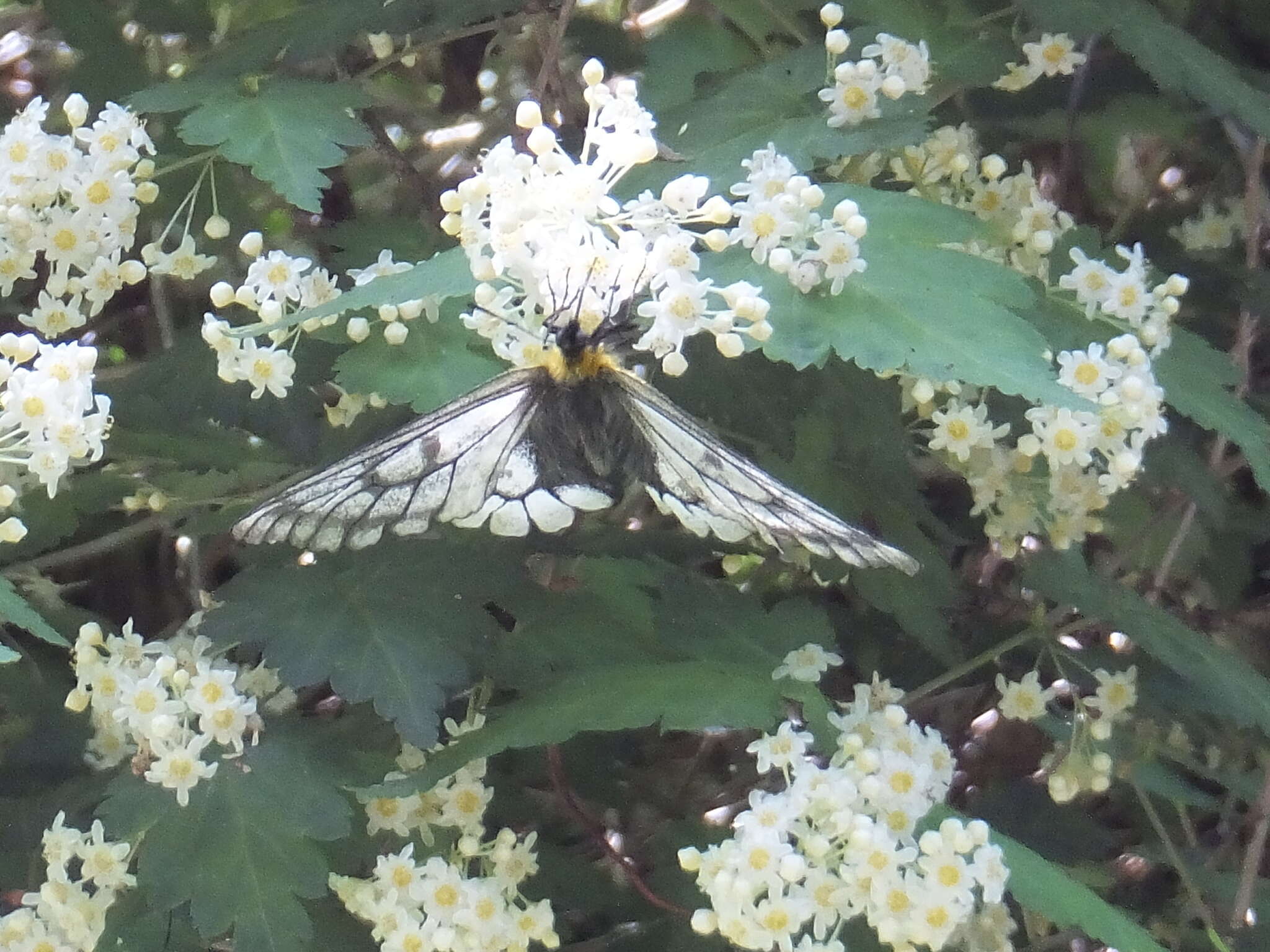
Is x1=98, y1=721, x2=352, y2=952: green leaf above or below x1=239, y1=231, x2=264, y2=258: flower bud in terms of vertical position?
below

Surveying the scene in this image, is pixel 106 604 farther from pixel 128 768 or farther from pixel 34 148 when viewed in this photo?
pixel 34 148

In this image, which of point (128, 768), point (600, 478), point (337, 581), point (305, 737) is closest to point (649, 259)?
point (600, 478)

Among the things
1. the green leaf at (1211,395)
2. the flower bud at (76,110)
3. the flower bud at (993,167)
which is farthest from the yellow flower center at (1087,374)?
the flower bud at (76,110)

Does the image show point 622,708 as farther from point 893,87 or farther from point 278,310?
point 893,87

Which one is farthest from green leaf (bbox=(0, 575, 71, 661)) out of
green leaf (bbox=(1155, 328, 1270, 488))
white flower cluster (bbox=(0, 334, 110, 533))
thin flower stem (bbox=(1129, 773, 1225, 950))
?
thin flower stem (bbox=(1129, 773, 1225, 950))

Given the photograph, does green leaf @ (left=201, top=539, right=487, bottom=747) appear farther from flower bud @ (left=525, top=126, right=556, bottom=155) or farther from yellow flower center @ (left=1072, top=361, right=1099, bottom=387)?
yellow flower center @ (left=1072, top=361, right=1099, bottom=387)

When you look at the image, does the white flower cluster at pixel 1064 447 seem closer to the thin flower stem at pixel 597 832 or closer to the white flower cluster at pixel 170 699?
the thin flower stem at pixel 597 832
